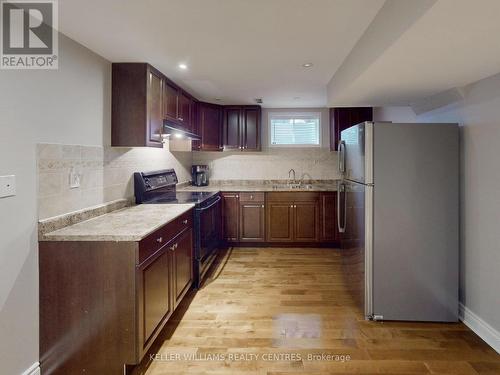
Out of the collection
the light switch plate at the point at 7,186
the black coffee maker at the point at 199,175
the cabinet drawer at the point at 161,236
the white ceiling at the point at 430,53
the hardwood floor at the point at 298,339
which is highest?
the white ceiling at the point at 430,53

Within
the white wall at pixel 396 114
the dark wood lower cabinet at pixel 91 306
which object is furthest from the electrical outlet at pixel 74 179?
the white wall at pixel 396 114

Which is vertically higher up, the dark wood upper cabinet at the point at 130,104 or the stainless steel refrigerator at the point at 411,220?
the dark wood upper cabinet at the point at 130,104

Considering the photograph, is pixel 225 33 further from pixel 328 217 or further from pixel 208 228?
pixel 328 217

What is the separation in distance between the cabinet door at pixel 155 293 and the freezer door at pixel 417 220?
5.43 feet

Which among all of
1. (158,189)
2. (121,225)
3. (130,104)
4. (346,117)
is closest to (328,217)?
(346,117)

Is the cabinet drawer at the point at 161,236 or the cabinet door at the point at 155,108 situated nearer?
the cabinet drawer at the point at 161,236

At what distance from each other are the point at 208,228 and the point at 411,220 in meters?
2.17

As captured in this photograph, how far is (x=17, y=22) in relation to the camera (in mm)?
1758

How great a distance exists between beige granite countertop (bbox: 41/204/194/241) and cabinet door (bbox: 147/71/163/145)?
0.65 m

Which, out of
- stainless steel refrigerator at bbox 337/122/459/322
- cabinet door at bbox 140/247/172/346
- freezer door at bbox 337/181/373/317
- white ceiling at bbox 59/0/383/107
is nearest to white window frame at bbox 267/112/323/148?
white ceiling at bbox 59/0/383/107

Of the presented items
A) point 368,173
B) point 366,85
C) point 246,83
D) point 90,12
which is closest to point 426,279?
point 368,173

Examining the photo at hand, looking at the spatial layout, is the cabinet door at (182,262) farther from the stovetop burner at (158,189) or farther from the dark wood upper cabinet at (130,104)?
the dark wood upper cabinet at (130,104)

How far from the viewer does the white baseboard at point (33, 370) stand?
71.2 inches

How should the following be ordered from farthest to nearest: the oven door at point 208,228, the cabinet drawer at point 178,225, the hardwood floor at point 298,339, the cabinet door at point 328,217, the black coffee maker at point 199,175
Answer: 1. the black coffee maker at point 199,175
2. the cabinet door at point 328,217
3. the oven door at point 208,228
4. the cabinet drawer at point 178,225
5. the hardwood floor at point 298,339
